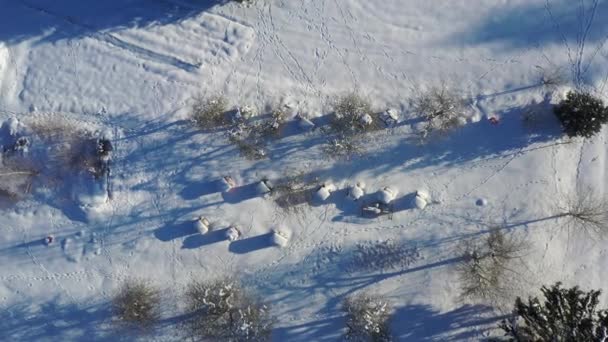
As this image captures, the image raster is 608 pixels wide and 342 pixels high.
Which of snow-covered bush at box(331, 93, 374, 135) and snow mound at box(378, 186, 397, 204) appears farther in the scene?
snow-covered bush at box(331, 93, 374, 135)

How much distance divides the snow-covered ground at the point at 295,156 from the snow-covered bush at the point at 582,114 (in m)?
0.39

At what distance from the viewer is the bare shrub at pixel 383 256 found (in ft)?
43.1

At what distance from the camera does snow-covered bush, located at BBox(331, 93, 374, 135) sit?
42.7 feet

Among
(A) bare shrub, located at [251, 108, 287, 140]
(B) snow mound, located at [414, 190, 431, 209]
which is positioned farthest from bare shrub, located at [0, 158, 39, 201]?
(B) snow mound, located at [414, 190, 431, 209]

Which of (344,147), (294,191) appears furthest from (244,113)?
(344,147)

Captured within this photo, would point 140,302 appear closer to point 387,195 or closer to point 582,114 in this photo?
point 387,195

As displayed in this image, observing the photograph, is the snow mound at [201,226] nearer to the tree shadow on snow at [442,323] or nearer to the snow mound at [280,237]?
the snow mound at [280,237]

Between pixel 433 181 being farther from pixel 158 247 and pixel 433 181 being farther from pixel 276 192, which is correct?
pixel 158 247

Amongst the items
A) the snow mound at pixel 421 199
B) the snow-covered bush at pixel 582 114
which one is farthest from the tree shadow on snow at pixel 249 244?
the snow-covered bush at pixel 582 114

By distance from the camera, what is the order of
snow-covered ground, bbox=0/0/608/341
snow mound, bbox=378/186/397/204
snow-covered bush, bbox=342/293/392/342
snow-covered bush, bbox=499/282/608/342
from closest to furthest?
snow-covered bush, bbox=499/282/608/342, snow mound, bbox=378/186/397/204, snow-covered bush, bbox=342/293/392/342, snow-covered ground, bbox=0/0/608/341

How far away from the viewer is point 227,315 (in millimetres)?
13055

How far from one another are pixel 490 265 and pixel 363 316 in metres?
3.25

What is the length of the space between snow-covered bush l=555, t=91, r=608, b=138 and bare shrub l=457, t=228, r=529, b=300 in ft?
9.53

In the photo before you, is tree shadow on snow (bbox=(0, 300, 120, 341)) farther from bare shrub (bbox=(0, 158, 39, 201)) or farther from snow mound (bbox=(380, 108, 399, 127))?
snow mound (bbox=(380, 108, 399, 127))
